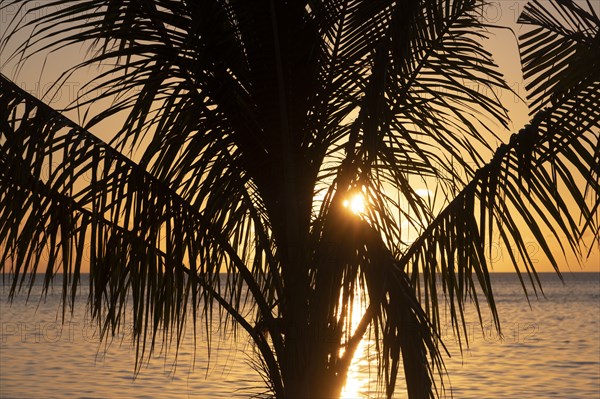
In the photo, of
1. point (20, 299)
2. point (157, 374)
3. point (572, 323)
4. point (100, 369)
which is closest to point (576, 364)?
point (157, 374)

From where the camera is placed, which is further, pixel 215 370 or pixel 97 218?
pixel 215 370

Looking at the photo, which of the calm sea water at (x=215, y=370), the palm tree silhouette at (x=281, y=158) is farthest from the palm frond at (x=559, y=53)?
the calm sea water at (x=215, y=370)

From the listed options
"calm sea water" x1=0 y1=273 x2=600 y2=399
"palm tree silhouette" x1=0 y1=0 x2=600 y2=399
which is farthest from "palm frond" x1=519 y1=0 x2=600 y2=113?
"calm sea water" x1=0 y1=273 x2=600 y2=399

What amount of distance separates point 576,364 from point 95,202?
791 inches

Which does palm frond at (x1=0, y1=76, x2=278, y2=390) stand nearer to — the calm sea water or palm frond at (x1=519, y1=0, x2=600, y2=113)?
palm frond at (x1=519, y1=0, x2=600, y2=113)

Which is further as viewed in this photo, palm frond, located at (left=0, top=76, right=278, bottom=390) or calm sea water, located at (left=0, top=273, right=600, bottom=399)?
calm sea water, located at (left=0, top=273, right=600, bottom=399)

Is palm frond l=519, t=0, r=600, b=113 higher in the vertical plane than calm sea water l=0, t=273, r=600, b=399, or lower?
higher

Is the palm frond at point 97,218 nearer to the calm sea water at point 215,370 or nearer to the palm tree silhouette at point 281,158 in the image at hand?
the palm tree silhouette at point 281,158

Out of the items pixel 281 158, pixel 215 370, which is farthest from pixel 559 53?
pixel 215 370

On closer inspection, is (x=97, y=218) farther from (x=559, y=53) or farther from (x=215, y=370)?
(x=215, y=370)

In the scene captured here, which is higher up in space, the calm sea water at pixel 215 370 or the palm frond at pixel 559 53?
the palm frond at pixel 559 53

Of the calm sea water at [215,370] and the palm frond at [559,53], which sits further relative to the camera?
the calm sea water at [215,370]

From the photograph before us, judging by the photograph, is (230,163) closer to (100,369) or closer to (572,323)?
(100,369)

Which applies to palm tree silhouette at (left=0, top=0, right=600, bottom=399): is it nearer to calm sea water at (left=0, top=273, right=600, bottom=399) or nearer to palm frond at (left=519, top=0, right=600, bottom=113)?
palm frond at (left=519, top=0, right=600, bottom=113)
